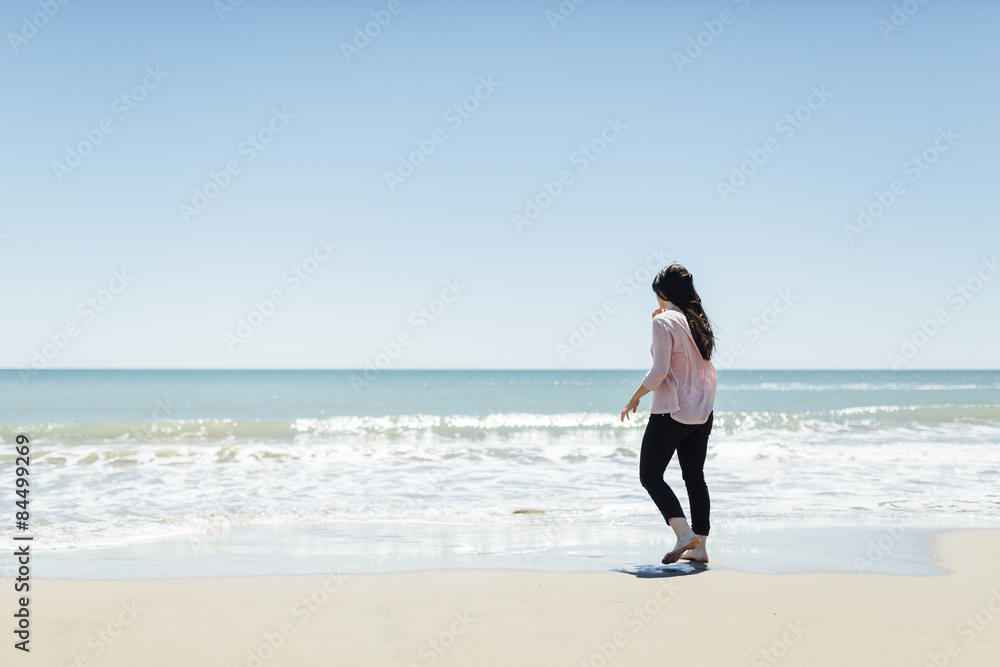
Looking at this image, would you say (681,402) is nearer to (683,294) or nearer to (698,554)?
(683,294)

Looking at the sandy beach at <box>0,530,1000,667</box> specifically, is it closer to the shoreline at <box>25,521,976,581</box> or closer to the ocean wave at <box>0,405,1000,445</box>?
the shoreline at <box>25,521,976,581</box>

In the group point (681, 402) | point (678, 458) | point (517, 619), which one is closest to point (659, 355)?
point (681, 402)

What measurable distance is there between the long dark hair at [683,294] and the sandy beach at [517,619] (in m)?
1.34

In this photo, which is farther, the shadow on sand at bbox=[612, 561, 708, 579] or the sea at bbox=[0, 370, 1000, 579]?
the sea at bbox=[0, 370, 1000, 579]

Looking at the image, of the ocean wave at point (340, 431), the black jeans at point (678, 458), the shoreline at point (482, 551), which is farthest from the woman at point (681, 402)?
the ocean wave at point (340, 431)

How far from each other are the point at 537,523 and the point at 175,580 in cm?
284

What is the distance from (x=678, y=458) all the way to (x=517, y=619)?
4.79ft

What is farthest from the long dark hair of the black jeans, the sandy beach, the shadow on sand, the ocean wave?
the ocean wave

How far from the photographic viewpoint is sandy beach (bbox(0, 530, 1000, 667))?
2.52m

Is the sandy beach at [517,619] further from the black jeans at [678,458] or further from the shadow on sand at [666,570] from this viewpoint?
the black jeans at [678,458]

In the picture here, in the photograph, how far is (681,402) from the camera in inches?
151

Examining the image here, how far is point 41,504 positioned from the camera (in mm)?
6516

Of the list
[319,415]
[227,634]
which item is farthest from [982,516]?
[319,415]

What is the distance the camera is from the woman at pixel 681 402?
151 inches
